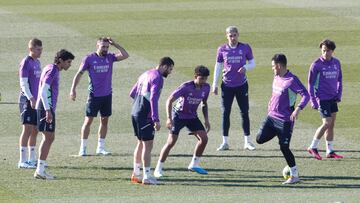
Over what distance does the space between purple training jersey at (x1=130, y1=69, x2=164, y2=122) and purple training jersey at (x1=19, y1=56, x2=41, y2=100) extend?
6.70 ft

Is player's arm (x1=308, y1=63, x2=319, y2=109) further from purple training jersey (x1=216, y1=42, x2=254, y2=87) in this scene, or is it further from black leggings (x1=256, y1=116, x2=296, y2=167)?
black leggings (x1=256, y1=116, x2=296, y2=167)

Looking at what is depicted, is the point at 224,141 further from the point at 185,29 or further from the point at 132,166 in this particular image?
the point at 185,29

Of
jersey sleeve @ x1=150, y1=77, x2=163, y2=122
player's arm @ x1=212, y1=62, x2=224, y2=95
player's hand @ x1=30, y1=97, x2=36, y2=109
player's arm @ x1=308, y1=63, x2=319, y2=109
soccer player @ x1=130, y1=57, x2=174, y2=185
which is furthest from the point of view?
player's arm @ x1=212, y1=62, x2=224, y2=95

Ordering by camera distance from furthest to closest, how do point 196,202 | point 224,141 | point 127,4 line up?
1. point 127,4
2. point 224,141
3. point 196,202

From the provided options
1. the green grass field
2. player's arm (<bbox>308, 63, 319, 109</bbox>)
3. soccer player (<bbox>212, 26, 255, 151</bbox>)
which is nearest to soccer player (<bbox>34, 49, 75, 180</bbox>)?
the green grass field

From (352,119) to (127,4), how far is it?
20.0 metres

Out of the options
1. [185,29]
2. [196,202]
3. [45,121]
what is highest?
[185,29]

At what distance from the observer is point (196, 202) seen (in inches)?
638

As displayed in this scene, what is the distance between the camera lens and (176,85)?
87.5ft

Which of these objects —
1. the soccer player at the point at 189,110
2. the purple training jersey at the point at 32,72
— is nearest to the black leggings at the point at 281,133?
the soccer player at the point at 189,110

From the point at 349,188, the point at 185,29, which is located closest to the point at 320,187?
the point at 349,188

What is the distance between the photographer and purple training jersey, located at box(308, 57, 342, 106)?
19.8 m

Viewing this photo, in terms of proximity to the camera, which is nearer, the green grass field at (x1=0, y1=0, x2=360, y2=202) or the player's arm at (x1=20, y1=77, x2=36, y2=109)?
the green grass field at (x1=0, y1=0, x2=360, y2=202)

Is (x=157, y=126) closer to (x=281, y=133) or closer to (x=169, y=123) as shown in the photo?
(x=169, y=123)
